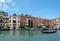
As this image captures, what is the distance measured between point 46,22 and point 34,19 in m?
5.87

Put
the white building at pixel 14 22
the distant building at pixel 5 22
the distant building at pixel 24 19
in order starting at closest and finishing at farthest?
the distant building at pixel 5 22 → the white building at pixel 14 22 → the distant building at pixel 24 19

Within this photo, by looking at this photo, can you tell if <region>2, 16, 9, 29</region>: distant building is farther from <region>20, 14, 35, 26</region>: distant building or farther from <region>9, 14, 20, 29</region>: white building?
<region>20, 14, 35, 26</region>: distant building

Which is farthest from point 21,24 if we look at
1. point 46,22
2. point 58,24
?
point 58,24

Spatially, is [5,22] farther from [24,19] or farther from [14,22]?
[24,19]

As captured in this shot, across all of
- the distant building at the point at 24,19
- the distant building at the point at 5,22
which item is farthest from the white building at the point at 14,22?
the distant building at the point at 24,19

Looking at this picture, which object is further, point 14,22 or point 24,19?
point 24,19

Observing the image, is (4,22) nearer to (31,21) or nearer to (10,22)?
(10,22)

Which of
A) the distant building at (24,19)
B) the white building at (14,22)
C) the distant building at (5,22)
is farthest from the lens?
the distant building at (24,19)

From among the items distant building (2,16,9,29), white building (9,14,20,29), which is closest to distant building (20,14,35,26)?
white building (9,14,20,29)

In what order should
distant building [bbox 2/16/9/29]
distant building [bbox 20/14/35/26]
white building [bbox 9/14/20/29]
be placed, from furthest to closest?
1. distant building [bbox 20/14/35/26]
2. white building [bbox 9/14/20/29]
3. distant building [bbox 2/16/9/29]

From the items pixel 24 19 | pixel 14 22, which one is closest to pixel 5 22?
pixel 14 22

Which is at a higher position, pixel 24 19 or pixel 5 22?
pixel 24 19

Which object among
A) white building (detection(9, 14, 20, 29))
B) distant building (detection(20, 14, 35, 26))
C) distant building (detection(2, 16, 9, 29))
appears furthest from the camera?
→ distant building (detection(20, 14, 35, 26))

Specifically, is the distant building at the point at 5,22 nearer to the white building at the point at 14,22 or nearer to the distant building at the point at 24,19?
the white building at the point at 14,22
